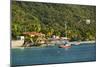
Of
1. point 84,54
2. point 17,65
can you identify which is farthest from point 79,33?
point 17,65

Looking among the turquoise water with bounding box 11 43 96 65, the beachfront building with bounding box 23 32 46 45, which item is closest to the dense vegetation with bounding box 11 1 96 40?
the beachfront building with bounding box 23 32 46 45

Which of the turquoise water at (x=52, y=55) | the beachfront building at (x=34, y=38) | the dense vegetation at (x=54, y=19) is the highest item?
the dense vegetation at (x=54, y=19)

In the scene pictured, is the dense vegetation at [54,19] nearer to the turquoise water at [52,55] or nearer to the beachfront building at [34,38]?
the beachfront building at [34,38]

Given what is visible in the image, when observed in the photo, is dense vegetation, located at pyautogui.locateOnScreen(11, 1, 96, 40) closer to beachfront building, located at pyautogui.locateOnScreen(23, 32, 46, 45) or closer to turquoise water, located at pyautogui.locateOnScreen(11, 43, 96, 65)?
beachfront building, located at pyautogui.locateOnScreen(23, 32, 46, 45)

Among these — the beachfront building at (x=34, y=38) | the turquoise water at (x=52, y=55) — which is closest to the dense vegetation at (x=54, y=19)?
the beachfront building at (x=34, y=38)
